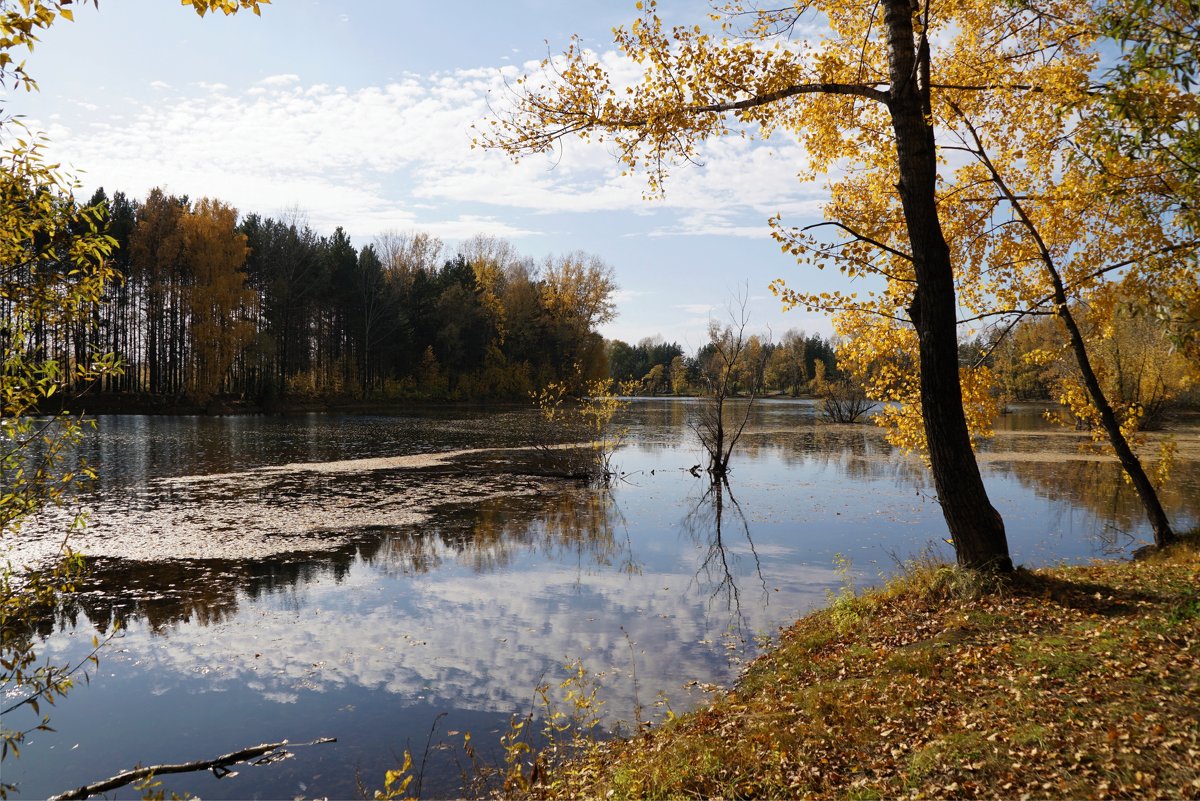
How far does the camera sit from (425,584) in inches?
446

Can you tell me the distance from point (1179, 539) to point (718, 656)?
26.2 feet

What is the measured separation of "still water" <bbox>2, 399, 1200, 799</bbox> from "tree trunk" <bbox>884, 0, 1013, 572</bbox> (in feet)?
10.1

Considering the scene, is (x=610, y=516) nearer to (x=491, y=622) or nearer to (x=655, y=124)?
(x=491, y=622)

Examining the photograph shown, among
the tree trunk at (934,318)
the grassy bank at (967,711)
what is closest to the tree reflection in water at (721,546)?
the grassy bank at (967,711)

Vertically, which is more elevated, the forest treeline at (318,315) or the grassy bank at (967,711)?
the forest treeline at (318,315)

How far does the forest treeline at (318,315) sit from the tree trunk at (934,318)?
130 feet

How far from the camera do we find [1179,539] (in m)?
10.8

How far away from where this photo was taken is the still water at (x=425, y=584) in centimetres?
668

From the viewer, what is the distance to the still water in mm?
6684

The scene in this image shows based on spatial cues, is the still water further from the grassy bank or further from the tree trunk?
the tree trunk

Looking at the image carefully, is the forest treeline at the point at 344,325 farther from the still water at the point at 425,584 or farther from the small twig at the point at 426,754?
the small twig at the point at 426,754

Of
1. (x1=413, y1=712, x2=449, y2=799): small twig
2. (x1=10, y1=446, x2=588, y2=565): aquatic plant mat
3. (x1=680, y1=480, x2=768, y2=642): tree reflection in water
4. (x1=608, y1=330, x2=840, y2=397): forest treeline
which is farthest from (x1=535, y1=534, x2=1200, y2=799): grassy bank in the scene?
(x1=608, y1=330, x2=840, y2=397): forest treeline

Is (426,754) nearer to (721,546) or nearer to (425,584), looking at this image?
(425,584)

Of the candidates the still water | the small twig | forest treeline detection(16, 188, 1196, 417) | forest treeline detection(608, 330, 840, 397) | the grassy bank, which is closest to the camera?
the grassy bank
